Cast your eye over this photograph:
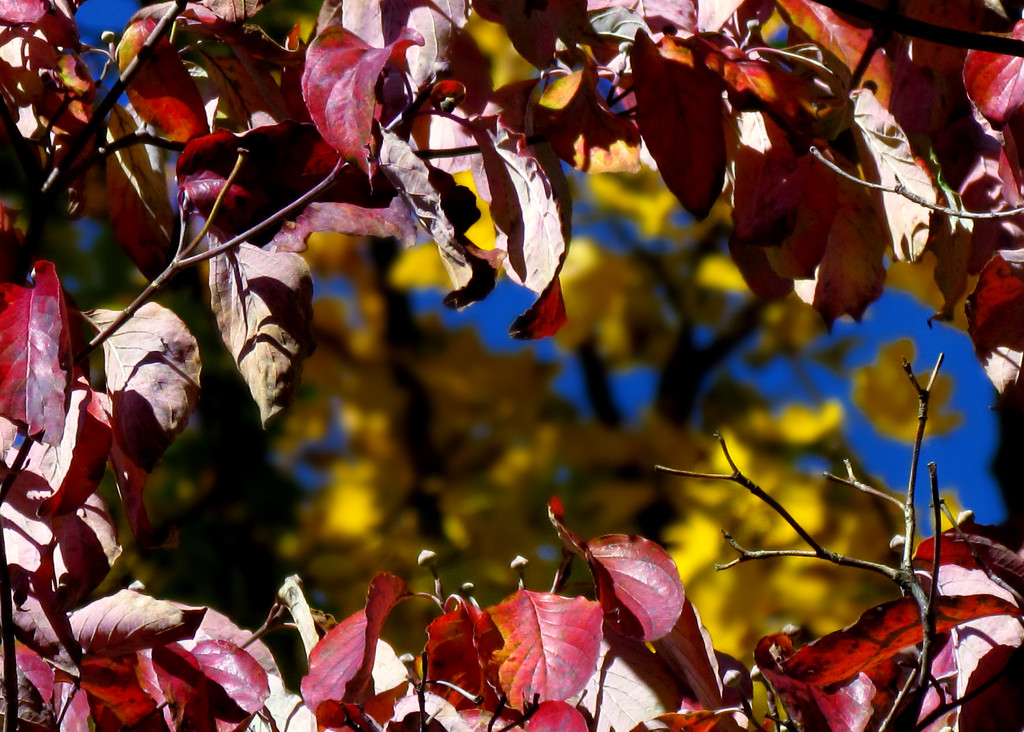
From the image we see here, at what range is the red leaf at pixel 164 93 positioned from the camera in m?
0.53

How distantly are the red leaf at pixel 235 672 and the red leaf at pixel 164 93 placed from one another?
0.82ft

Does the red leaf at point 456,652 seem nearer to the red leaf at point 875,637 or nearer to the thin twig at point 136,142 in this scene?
the red leaf at point 875,637

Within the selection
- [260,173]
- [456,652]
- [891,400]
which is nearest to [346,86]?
[260,173]

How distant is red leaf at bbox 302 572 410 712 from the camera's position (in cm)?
46

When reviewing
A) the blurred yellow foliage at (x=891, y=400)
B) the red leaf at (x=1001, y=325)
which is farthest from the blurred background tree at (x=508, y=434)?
the red leaf at (x=1001, y=325)

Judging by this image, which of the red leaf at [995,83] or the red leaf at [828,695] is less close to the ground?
the red leaf at [995,83]

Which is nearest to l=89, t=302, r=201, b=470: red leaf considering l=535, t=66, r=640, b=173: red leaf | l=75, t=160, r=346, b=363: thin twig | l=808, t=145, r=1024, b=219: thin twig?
l=75, t=160, r=346, b=363: thin twig

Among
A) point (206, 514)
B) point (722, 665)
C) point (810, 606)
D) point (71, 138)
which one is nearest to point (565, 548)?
point (722, 665)

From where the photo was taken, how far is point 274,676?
0.53m

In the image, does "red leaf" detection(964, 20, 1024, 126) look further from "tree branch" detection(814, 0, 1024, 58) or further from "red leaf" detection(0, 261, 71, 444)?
"red leaf" detection(0, 261, 71, 444)

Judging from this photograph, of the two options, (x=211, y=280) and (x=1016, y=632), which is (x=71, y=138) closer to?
(x=211, y=280)

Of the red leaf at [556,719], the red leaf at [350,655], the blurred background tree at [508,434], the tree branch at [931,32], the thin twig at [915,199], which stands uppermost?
the tree branch at [931,32]

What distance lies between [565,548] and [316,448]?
210 centimetres

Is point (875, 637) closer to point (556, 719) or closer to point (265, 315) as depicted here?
point (556, 719)
